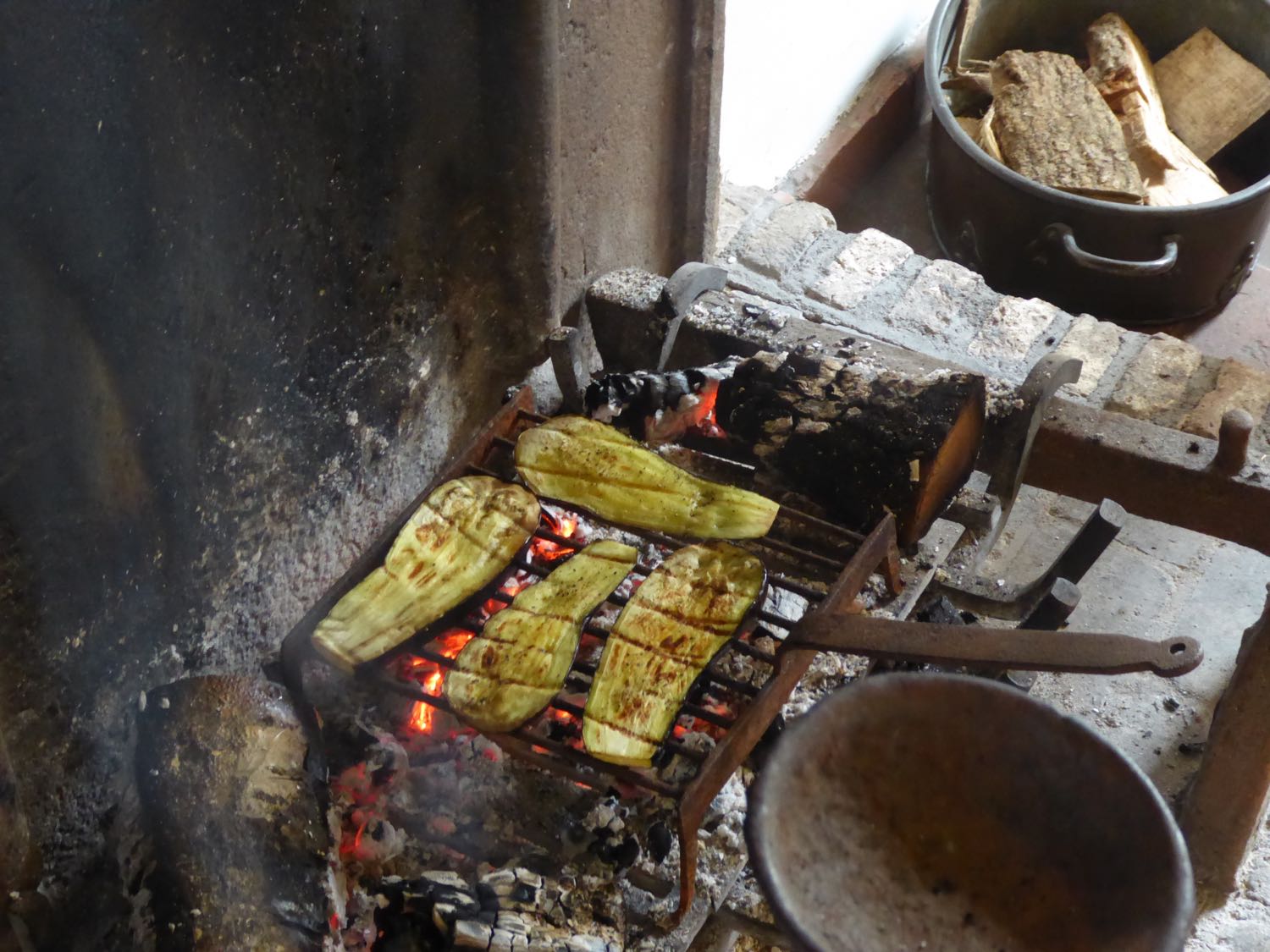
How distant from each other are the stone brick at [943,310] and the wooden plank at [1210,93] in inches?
76.3

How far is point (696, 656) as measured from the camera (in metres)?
2.14

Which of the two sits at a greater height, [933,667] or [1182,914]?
[1182,914]

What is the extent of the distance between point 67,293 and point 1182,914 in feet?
5.65

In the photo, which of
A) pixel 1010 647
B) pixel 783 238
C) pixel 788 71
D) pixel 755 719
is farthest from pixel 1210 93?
pixel 755 719

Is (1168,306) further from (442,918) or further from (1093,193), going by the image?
(442,918)

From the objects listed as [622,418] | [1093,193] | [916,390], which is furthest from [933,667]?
[1093,193]

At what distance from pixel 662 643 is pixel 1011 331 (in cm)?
184

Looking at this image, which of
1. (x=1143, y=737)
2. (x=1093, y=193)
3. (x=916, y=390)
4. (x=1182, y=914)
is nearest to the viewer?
(x=1182, y=914)

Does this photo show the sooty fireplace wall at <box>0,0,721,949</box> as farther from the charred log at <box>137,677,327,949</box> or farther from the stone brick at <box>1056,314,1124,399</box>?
the stone brick at <box>1056,314,1124,399</box>

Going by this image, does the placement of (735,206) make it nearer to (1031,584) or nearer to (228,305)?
(1031,584)

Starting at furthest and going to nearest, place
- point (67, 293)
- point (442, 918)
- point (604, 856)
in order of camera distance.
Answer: point (604, 856), point (442, 918), point (67, 293)

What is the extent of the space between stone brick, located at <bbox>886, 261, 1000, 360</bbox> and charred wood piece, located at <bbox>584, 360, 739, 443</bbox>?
1035mm

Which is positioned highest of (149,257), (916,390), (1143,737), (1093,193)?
(149,257)

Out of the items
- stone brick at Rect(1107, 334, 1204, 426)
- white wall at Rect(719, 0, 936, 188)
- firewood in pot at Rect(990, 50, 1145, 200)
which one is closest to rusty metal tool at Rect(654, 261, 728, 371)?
white wall at Rect(719, 0, 936, 188)
